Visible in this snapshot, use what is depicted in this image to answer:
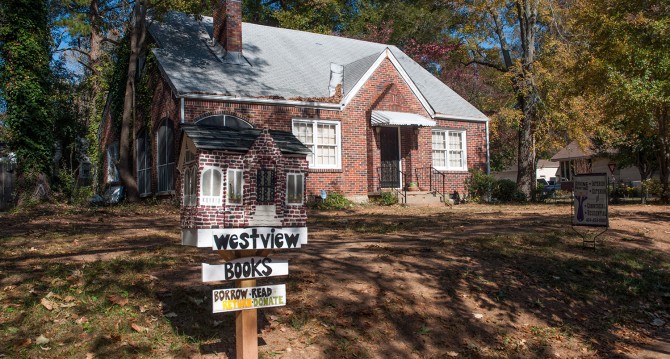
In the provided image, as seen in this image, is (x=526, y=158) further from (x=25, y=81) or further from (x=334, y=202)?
Answer: (x=25, y=81)

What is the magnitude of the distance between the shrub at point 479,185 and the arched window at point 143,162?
41.0 feet

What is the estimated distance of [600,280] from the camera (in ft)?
28.7

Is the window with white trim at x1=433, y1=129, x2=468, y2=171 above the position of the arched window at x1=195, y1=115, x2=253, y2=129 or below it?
below

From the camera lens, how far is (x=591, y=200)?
1038 cm

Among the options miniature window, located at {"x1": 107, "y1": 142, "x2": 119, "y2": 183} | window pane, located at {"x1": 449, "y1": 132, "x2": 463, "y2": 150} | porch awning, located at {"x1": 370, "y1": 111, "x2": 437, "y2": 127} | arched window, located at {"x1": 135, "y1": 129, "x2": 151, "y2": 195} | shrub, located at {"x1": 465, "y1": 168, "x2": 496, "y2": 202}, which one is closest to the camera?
porch awning, located at {"x1": 370, "y1": 111, "x2": 437, "y2": 127}

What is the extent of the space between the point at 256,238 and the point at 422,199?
53.5ft

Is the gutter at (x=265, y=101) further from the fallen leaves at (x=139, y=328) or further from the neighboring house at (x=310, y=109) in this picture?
the fallen leaves at (x=139, y=328)

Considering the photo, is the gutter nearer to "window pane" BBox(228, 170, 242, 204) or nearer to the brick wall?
the brick wall

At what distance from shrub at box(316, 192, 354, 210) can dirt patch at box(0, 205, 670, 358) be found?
7.54 m

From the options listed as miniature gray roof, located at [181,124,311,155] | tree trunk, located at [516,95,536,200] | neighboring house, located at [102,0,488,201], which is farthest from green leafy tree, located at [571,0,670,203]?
miniature gray roof, located at [181,124,311,155]

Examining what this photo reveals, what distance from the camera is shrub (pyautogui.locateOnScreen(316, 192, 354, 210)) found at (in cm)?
1847

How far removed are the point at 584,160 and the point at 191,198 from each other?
160 feet

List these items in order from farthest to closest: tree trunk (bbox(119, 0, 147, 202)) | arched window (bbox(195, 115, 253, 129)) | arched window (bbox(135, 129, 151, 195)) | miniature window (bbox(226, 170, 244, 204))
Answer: arched window (bbox(135, 129, 151, 195))
tree trunk (bbox(119, 0, 147, 202))
arched window (bbox(195, 115, 253, 129))
miniature window (bbox(226, 170, 244, 204))

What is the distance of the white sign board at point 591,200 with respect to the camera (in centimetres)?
1012
